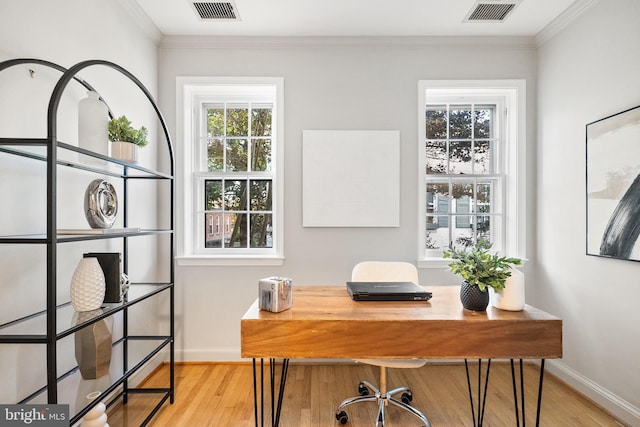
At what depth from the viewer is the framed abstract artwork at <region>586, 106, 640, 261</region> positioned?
2.05m

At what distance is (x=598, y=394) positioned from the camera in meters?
2.31

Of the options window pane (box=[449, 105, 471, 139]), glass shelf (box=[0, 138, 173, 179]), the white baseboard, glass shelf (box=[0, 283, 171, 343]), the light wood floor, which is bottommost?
the light wood floor

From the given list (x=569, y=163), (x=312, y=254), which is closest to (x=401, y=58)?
(x=569, y=163)

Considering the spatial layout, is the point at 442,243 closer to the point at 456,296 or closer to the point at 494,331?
the point at 456,296

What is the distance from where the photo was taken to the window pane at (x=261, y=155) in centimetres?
315

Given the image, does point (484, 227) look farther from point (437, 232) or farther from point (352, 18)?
point (352, 18)

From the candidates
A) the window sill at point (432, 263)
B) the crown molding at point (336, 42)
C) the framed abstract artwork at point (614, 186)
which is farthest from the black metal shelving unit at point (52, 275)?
the framed abstract artwork at point (614, 186)

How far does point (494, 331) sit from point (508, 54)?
102 inches

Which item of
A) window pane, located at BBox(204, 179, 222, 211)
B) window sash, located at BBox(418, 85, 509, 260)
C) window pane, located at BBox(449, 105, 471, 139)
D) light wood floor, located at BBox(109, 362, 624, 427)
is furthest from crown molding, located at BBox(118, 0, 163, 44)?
light wood floor, located at BBox(109, 362, 624, 427)

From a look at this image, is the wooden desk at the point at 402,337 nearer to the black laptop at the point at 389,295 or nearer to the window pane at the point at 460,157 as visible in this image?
the black laptop at the point at 389,295

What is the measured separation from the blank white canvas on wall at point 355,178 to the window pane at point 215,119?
0.85 metres

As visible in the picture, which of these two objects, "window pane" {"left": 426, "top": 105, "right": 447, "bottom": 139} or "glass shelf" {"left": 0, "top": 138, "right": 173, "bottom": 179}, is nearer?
"glass shelf" {"left": 0, "top": 138, "right": 173, "bottom": 179}

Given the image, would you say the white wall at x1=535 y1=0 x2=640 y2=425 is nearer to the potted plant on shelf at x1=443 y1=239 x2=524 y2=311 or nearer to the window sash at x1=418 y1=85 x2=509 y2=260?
the window sash at x1=418 y1=85 x2=509 y2=260

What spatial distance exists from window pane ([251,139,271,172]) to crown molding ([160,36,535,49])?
2.70ft
